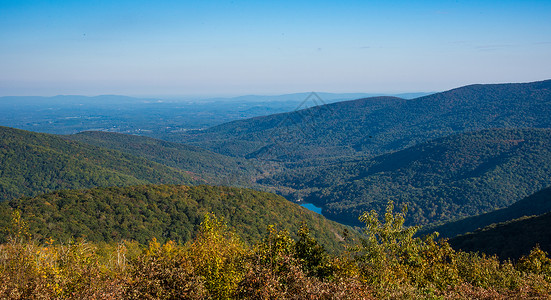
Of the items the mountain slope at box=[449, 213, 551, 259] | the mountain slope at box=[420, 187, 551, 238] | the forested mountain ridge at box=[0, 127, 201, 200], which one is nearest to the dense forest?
the mountain slope at box=[449, 213, 551, 259]

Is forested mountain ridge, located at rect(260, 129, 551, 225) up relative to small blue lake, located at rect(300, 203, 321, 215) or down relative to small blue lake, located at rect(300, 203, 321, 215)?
up

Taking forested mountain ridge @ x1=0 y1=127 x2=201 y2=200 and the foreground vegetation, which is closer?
the foreground vegetation

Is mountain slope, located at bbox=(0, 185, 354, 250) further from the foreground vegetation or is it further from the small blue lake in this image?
the small blue lake

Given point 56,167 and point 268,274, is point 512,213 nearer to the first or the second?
point 268,274

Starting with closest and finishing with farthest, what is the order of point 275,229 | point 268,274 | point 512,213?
point 268,274 → point 275,229 → point 512,213

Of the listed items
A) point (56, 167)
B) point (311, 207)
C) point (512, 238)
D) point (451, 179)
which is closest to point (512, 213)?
point (512, 238)

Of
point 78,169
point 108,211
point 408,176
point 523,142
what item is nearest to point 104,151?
point 78,169

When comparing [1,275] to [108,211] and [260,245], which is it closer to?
[260,245]
